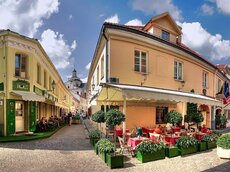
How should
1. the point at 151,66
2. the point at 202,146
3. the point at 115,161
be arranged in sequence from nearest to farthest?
the point at 115,161 → the point at 202,146 → the point at 151,66

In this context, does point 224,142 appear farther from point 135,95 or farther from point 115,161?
point 115,161

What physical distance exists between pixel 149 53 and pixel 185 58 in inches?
198

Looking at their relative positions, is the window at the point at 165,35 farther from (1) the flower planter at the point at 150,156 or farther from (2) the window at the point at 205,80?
(1) the flower planter at the point at 150,156

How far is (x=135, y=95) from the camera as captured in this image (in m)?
10.3

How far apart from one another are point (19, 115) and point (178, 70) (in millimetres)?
13027

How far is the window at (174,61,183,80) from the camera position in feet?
61.7

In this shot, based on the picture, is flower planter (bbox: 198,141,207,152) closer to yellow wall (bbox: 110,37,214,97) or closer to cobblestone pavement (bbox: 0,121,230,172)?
cobblestone pavement (bbox: 0,121,230,172)

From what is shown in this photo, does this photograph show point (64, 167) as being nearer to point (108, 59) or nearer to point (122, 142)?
point (122, 142)

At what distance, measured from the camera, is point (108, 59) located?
46.2 feet

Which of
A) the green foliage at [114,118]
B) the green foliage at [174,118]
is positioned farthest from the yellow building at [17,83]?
the green foliage at [174,118]

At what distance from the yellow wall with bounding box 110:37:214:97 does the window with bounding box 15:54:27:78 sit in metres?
7.42

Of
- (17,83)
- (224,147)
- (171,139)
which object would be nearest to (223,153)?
(224,147)

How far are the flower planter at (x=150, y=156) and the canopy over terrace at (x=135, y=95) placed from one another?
214 centimetres

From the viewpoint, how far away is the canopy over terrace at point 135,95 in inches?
408
